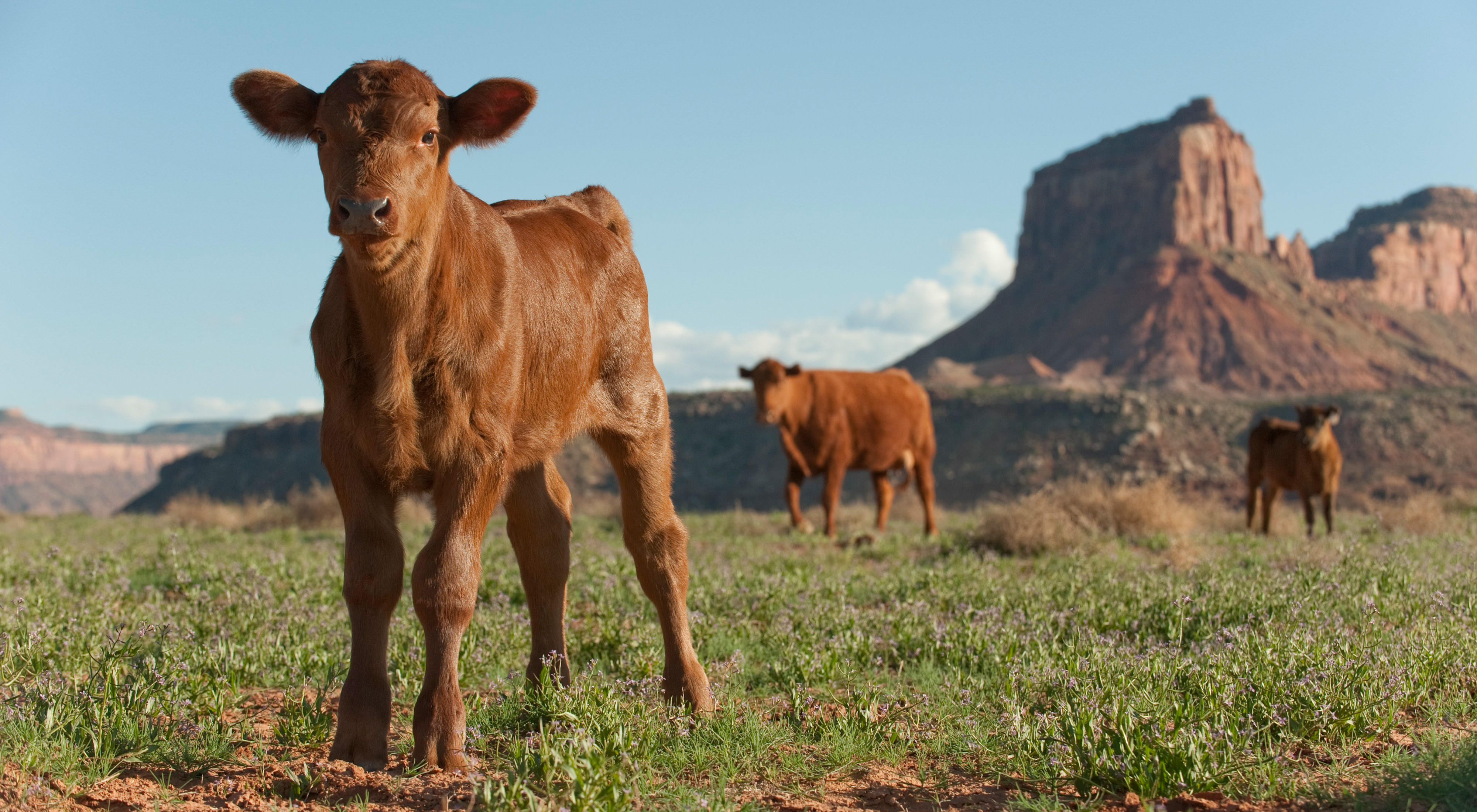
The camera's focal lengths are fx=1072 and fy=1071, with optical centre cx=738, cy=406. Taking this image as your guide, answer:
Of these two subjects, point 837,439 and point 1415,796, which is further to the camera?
point 837,439

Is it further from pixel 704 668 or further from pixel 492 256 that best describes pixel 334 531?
pixel 492 256

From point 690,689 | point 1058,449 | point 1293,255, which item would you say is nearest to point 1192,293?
point 1293,255

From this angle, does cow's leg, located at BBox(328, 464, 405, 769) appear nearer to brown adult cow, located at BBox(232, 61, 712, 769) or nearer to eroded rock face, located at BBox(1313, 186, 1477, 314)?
brown adult cow, located at BBox(232, 61, 712, 769)

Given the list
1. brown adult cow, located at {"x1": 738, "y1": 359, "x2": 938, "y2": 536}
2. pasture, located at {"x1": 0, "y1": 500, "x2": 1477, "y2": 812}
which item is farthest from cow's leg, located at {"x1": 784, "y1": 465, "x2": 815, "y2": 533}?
pasture, located at {"x1": 0, "y1": 500, "x2": 1477, "y2": 812}

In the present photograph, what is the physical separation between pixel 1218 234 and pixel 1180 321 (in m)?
21.3

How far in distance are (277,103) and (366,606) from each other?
175 cm

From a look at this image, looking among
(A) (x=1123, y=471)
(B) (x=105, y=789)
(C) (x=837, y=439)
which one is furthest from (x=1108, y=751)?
(A) (x=1123, y=471)

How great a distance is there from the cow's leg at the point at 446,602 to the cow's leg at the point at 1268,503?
1356 centimetres

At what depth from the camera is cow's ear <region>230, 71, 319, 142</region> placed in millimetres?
3699

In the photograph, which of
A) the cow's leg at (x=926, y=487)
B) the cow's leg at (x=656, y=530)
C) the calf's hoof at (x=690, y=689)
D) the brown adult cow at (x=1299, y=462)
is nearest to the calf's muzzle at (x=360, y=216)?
the cow's leg at (x=656, y=530)

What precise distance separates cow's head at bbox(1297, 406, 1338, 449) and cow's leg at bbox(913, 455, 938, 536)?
5.25 meters

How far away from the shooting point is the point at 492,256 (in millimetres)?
3895

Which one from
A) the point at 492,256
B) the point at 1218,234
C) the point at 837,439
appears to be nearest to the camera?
the point at 492,256

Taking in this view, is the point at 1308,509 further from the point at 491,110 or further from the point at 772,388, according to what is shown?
the point at 491,110
